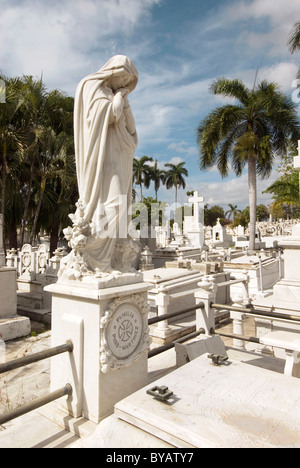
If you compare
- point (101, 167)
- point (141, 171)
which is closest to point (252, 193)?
point (101, 167)

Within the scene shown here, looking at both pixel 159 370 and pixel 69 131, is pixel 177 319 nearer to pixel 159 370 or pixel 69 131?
pixel 159 370

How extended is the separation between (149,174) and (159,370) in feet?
150

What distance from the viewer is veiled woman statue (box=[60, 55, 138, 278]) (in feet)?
8.79

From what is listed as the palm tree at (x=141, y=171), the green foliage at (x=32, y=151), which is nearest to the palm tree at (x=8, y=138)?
the green foliage at (x=32, y=151)

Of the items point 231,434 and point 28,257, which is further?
point 28,257

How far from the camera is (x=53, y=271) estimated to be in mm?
8695

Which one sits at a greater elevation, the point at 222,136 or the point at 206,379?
the point at 222,136

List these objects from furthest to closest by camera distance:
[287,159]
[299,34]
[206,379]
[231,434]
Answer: [287,159] → [299,34] → [206,379] → [231,434]

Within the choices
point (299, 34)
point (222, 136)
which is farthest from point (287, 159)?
point (299, 34)

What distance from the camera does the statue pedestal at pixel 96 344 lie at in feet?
7.87

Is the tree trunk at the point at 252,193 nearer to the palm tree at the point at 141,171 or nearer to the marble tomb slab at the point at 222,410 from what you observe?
the marble tomb slab at the point at 222,410

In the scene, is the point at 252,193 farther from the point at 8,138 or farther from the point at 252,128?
the point at 8,138

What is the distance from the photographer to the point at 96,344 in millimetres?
2412

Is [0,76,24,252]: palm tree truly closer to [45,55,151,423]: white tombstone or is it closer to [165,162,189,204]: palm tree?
[45,55,151,423]: white tombstone
